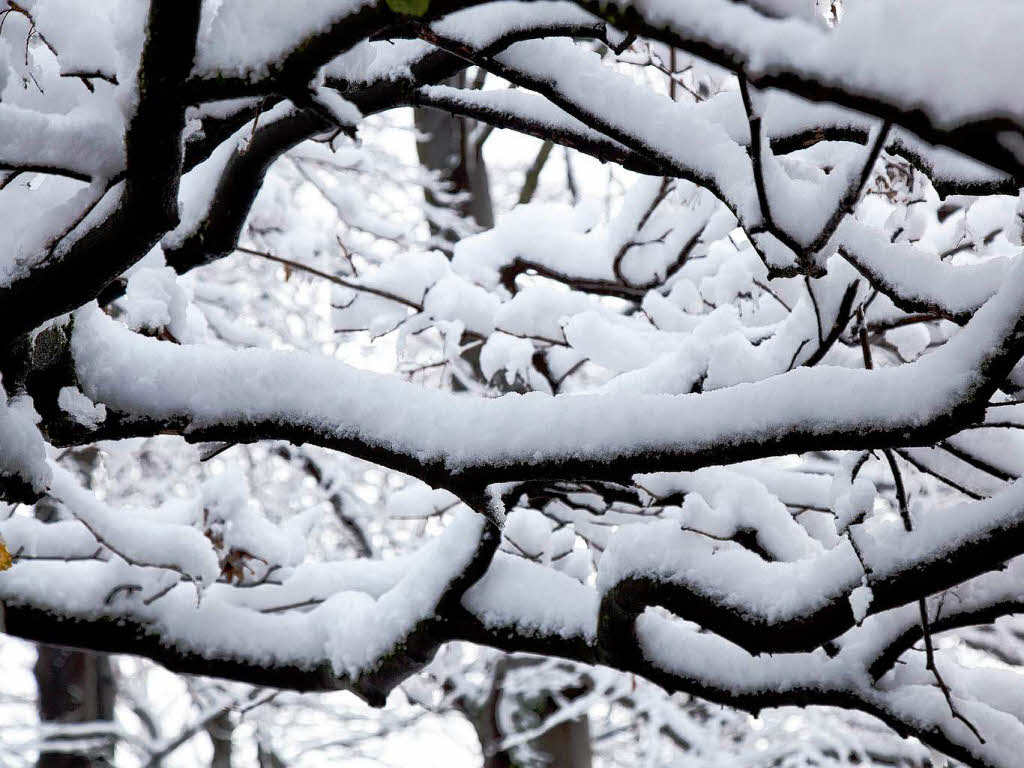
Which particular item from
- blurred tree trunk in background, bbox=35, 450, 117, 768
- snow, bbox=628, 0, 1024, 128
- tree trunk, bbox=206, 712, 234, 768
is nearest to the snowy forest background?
snow, bbox=628, 0, 1024, 128

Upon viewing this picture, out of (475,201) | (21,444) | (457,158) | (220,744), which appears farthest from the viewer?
(220,744)

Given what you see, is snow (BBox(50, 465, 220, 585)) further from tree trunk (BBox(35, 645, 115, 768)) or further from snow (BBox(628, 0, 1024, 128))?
tree trunk (BBox(35, 645, 115, 768))

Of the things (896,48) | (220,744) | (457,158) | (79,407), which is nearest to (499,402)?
(79,407)

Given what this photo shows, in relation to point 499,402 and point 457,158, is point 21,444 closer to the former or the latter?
point 499,402

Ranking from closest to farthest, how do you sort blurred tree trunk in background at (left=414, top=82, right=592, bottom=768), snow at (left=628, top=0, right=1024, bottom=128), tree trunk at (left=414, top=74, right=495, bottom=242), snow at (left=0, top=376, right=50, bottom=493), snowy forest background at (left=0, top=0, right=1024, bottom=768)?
snow at (left=628, top=0, right=1024, bottom=128) → snowy forest background at (left=0, top=0, right=1024, bottom=768) → snow at (left=0, top=376, right=50, bottom=493) → blurred tree trunk in background at (left=414, top=82, right=592, bottom=768) → tree trunk at (left=414, top=74, right=495, bottom=242)

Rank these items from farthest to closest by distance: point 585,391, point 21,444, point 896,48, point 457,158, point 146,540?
point 457,158, point 585,391, point 146,540, point 21,444, point 896,48

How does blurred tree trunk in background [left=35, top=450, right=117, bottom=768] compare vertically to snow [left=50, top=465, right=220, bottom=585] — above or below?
above

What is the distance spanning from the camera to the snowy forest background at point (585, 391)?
1184 mm

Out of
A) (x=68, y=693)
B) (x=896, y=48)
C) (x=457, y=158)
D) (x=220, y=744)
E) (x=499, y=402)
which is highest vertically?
(x=457, y=158)

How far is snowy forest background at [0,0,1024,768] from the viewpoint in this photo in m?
1.18

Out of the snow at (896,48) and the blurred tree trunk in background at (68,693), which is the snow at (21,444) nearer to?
the snow at (896,48)

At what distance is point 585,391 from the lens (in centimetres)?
261

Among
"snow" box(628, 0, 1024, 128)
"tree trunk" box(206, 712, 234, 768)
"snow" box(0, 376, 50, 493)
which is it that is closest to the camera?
"snow" box(628, 0, 1024, 128)

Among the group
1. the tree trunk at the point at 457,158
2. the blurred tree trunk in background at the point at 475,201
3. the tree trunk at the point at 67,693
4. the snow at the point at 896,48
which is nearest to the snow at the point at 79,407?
the snow at the point at 896,48
